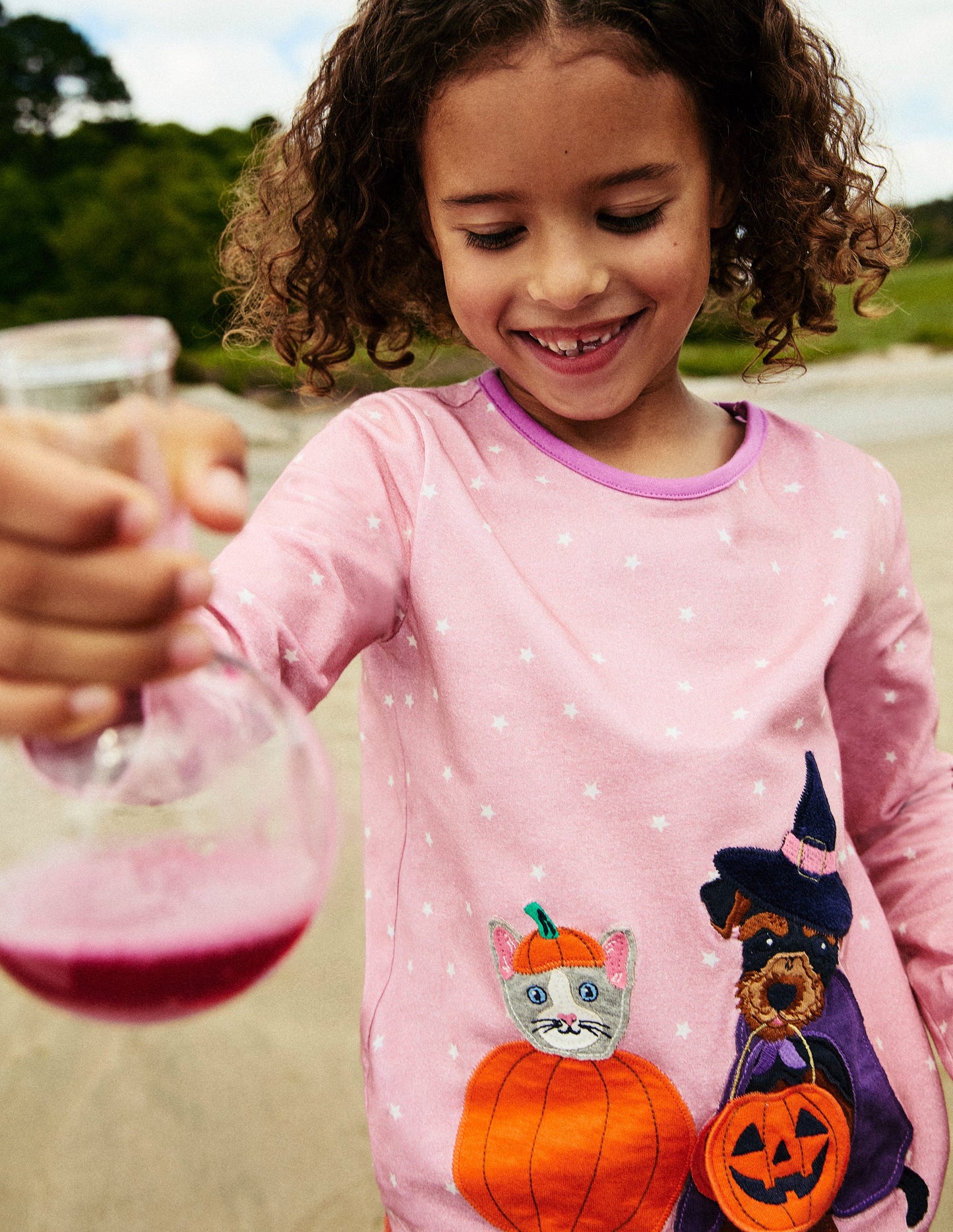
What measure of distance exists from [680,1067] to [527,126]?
80 cm

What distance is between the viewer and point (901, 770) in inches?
45.3

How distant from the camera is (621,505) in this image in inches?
39.9

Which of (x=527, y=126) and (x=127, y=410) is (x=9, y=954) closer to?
(x=127, y=410)

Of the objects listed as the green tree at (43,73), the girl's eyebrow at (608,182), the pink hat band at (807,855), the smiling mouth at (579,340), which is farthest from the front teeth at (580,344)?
the green tree at (43,73)

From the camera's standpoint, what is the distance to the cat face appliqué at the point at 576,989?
91cm

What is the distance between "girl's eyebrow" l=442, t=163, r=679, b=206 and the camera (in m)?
0.89

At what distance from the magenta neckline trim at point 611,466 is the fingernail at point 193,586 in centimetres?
69

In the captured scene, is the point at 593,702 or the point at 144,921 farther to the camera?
the point at 593,702

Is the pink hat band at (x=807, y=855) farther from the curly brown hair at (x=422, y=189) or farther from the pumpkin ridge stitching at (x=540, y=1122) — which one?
the curly brown hair at (x=422, y=189)

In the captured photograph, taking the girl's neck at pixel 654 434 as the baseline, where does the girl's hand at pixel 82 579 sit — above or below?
above

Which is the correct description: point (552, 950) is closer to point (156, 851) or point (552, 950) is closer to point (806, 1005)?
point (806, 1005)

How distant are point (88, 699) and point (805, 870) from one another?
76 cm

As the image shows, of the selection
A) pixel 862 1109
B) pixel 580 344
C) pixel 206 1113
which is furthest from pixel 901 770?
pixel 206 1113

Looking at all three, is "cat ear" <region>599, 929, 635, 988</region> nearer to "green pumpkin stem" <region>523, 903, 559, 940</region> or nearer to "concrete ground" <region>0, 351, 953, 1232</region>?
"green pumpkin stem" <region>523, 903, 559, 940</region>
